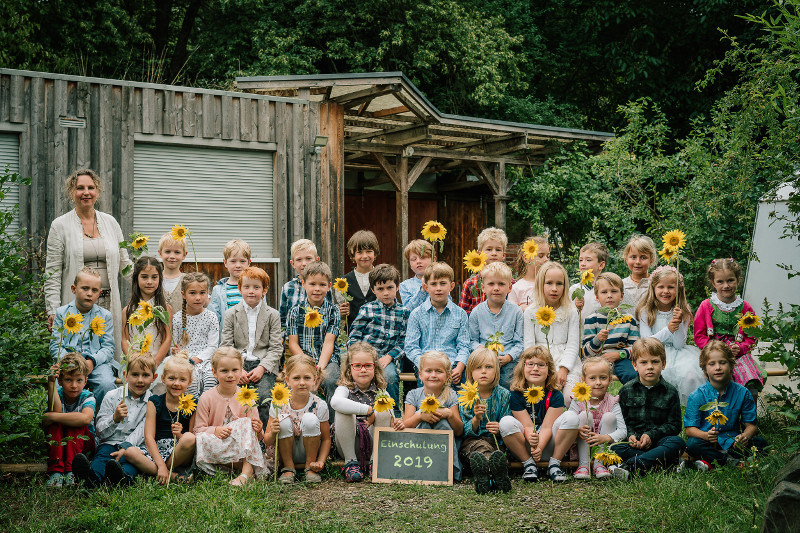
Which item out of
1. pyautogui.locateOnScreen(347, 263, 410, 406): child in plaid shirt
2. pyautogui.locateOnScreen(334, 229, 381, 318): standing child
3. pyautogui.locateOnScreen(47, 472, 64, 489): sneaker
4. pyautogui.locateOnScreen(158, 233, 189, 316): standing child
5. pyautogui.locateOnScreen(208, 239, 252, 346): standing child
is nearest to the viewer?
pyautogui.locateOnScreen(47, 472, 64, 489): sneaker

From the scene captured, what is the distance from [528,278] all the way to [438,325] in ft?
3.92

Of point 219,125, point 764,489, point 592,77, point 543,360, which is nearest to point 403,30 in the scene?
point 592,77

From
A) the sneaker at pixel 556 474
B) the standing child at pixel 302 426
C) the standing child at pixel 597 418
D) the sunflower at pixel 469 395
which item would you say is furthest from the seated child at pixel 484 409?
the standing child at pixel 302 426

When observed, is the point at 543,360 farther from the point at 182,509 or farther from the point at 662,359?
the point at 182,509

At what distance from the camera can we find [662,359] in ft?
17.1

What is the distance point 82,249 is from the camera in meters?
5.81

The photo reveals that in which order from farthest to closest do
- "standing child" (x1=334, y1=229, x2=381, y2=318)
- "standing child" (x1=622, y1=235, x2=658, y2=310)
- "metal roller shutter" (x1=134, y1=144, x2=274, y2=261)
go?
"metal roller shutter" (x1=134, y1=144, x2=274, y2=261) → "standing child" (x1=334, y1=229, x2=381, y2=318) → "standing child" (x1=622, y1=235, x2=658, y2=310)

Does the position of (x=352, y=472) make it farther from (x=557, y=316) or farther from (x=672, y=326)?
(x=672, y=326)

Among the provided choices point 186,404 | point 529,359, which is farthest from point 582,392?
point 186,404

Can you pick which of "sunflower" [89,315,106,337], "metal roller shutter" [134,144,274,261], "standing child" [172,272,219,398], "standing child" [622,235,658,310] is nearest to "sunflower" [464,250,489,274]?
"standing child" [622,235,658,310]

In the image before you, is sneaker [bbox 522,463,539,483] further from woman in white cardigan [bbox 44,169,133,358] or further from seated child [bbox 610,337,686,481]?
woman in white cardigan [bbox 44,169,133,358]

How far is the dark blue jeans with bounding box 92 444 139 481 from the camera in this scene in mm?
4699

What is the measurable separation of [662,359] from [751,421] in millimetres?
685

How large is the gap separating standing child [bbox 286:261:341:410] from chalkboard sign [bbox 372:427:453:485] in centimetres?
78
